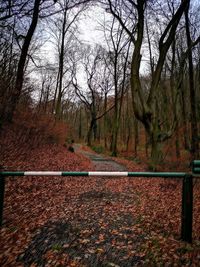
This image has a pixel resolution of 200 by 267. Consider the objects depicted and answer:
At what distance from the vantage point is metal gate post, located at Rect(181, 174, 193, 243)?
3631mm

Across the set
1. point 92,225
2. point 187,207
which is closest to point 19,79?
point 92,225

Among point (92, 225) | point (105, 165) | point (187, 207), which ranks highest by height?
point (187, 207)

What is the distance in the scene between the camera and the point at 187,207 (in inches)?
145

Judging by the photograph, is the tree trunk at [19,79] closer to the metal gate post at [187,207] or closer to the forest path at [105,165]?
the forest path at [105,165]

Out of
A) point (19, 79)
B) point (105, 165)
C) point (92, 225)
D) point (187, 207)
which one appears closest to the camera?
point (187, 207)

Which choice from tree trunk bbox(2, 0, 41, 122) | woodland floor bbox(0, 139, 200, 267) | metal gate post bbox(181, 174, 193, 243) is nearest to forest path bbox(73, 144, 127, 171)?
woodland floor bbox(0, 139, 200, 267)

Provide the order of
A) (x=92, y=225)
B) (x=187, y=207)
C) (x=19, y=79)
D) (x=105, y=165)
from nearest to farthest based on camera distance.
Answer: (x=187, y=207), (x=92, y=225), (x=19, y=79), (x=105, y=165)

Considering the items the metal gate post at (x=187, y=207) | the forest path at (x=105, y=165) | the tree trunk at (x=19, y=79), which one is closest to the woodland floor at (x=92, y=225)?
the metal gate post at (x=187, y=207)

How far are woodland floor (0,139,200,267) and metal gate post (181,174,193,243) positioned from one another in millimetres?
176

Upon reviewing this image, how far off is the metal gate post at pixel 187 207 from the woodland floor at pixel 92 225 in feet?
0.58

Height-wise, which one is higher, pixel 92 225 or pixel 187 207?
pixel 187 207

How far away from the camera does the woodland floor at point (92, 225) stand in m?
3.28

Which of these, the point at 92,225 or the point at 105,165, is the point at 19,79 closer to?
the point at 105,165

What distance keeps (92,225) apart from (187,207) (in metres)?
1.93
